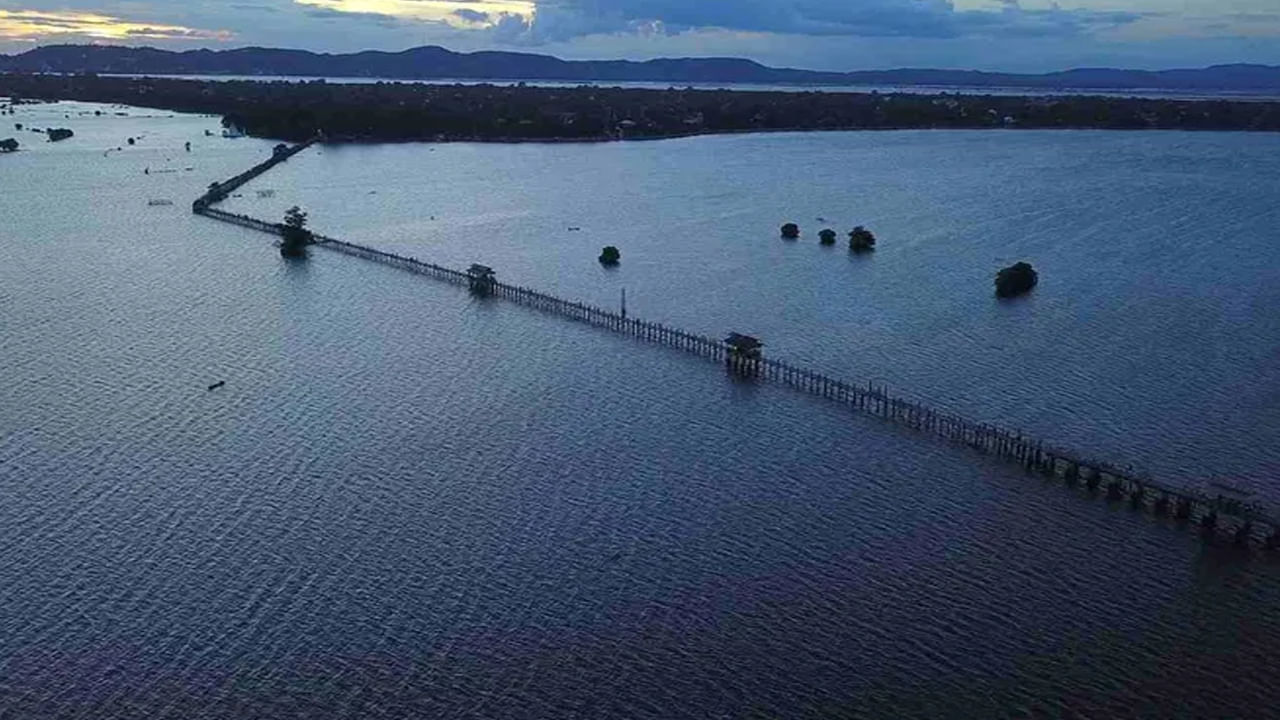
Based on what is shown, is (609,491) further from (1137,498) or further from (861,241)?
(861,241)

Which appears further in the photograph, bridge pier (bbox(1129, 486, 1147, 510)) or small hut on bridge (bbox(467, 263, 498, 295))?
small hut on bridge (bbox(467, 263, 498, 295))

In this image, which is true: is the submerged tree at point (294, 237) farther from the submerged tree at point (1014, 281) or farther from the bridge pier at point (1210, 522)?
the bridge pier at point (1210, 522)

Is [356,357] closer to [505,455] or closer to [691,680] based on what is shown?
Result: [505,455]

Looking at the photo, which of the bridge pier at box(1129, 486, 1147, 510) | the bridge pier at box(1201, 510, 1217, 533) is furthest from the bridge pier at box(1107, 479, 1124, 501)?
the bridge pier at box(1201, 510, 1217, 533)

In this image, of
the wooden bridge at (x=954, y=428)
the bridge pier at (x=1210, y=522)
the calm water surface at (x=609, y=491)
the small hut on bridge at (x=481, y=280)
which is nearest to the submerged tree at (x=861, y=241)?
the calm water surface at (x=609, y=491)

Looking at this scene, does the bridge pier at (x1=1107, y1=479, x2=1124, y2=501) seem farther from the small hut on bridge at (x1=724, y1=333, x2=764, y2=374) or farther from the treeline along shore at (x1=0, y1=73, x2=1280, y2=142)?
the treeline along shore at (x1=0, y1=73, x2=1280, y2=142)

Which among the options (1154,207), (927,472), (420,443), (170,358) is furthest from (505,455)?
(1154,207)
